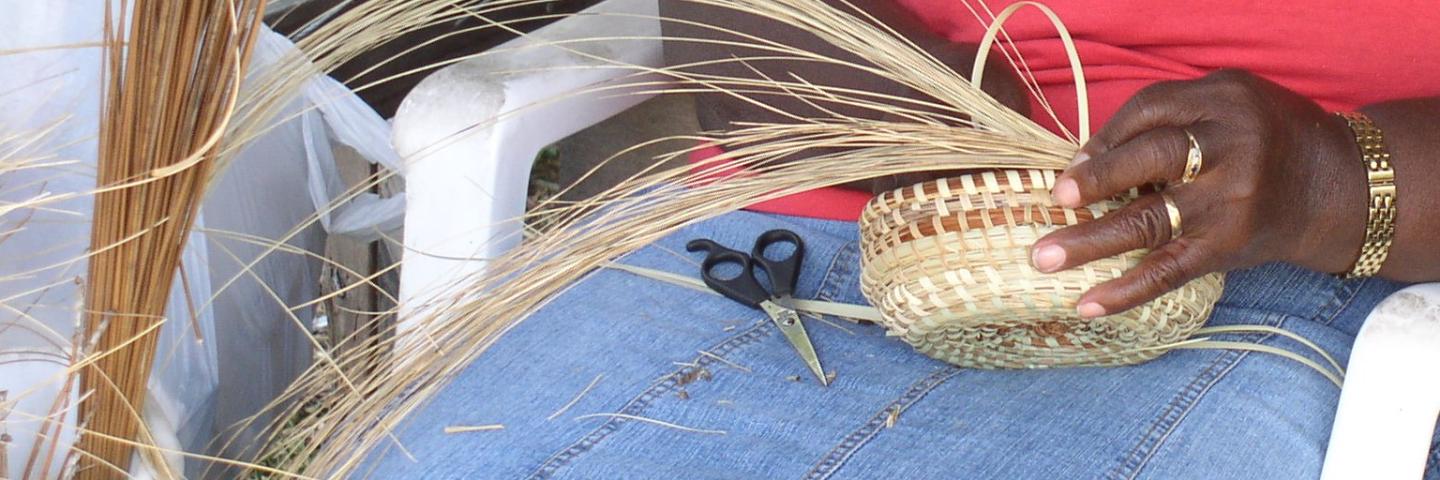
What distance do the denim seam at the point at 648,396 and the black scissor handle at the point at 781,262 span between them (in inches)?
1.3

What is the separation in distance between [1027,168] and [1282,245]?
0.18 m

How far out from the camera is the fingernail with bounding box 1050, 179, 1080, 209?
0.78 m

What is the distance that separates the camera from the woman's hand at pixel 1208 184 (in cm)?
78

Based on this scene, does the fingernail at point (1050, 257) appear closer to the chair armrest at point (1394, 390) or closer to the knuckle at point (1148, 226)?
the knuckle at point (1148, 226)

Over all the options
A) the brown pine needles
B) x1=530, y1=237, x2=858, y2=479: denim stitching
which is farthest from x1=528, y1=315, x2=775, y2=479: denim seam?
the brown pine needles

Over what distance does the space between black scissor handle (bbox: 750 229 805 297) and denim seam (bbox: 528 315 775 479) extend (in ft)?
0.11

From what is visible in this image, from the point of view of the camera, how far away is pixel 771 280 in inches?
40.6

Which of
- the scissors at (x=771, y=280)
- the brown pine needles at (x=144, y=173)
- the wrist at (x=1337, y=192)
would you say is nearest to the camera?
the brown pine needles at (x=144, y=173)

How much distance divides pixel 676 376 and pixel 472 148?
0.94 ft

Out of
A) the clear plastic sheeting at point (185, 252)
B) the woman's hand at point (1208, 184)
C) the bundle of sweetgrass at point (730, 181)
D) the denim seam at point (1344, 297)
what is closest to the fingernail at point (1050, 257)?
the woman's hand at point (1208, 184)

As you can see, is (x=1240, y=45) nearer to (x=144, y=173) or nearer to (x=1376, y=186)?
(x=1376, y=186)

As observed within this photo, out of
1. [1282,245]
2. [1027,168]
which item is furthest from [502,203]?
[1282,245]

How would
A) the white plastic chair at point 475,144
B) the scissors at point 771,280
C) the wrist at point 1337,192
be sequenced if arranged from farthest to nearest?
the white plastic chair at point 475,144, the scissors at point 771,280, the wrist at point 1337,192

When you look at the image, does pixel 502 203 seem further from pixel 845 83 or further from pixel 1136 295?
pixel 1136 295
